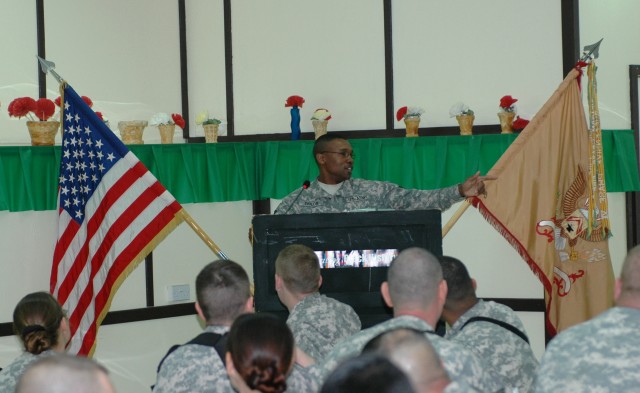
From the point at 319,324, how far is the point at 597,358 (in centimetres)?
154

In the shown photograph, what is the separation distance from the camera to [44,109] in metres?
6.56

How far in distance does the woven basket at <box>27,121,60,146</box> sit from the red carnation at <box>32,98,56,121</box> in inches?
2.5

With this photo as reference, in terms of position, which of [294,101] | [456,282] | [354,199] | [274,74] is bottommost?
[456,282]

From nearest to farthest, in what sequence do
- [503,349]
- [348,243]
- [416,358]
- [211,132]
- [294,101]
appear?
[416,358] < [503,349] < [348,243] < [294,101] < [211,132]

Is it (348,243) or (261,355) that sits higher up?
(348,243)

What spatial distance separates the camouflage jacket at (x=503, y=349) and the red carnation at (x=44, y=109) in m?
3.93

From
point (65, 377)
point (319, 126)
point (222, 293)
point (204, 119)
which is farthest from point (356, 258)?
point (65, 377)

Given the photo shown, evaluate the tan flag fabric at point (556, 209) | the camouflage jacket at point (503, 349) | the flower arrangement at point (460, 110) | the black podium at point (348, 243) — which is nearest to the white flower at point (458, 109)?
the flower arrangement at point (460, 110)

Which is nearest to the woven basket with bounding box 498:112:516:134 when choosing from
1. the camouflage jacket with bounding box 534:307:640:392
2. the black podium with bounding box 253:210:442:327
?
the black podium with bounding box 253:210:442:327

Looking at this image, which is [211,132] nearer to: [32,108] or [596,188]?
[32,108]

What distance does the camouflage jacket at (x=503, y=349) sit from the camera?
11.3 ft

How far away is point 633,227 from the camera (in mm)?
6977

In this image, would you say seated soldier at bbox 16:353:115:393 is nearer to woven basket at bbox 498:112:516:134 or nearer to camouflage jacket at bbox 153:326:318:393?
camouflage jacket at bbox 153:326:318:393

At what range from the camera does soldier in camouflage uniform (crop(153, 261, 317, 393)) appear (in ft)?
10.1
